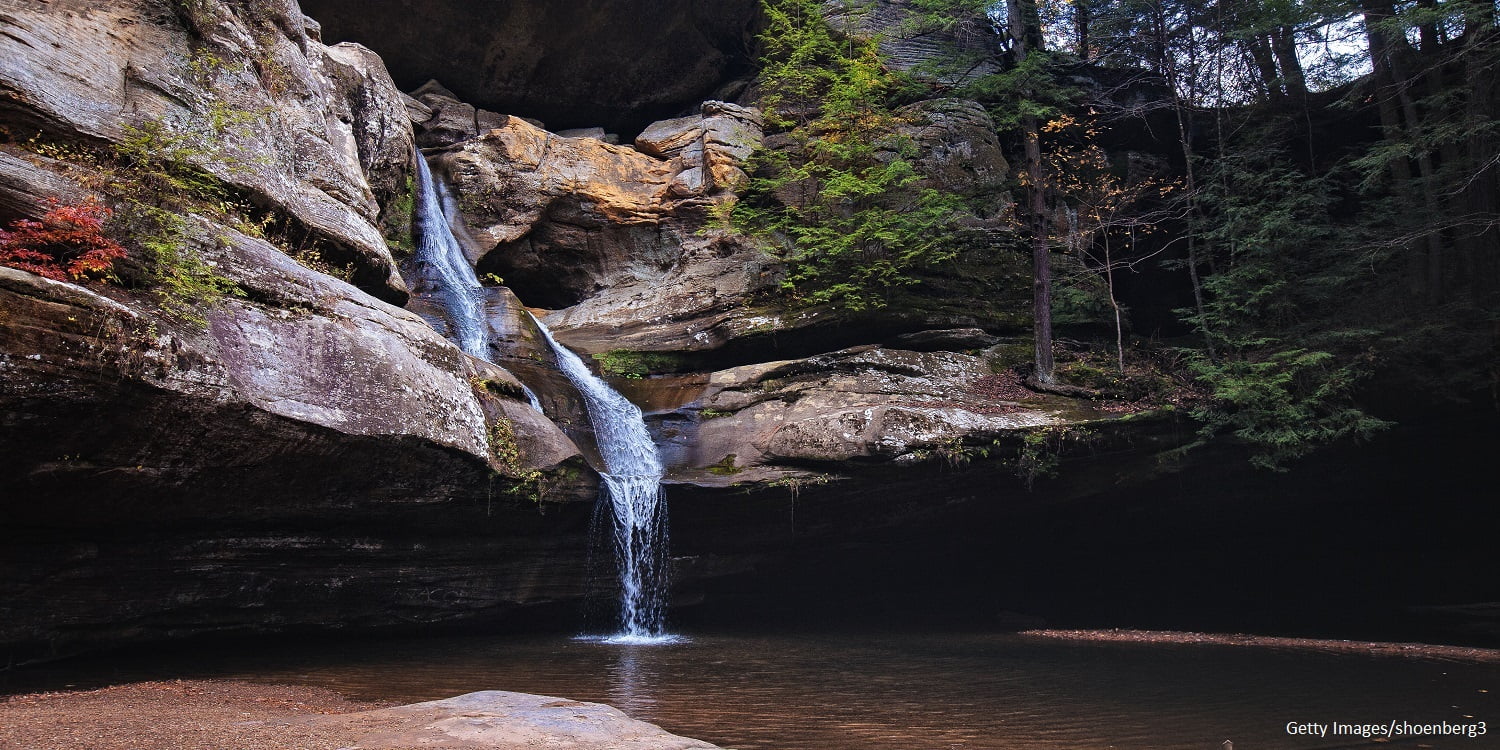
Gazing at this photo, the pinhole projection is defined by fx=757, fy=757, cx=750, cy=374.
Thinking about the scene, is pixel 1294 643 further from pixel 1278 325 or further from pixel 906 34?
pixel 906 34

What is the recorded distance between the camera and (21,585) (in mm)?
8070

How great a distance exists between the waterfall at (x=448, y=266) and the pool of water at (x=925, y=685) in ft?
18.3

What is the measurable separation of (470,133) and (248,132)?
31.1 ft

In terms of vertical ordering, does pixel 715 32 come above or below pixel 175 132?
above

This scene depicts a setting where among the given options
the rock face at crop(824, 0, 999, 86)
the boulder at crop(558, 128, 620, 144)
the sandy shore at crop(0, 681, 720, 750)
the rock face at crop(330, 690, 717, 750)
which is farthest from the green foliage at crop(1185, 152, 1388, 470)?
the boulder at crop(558, 128, 620, 144)

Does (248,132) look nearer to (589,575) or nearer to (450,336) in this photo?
(450,336)

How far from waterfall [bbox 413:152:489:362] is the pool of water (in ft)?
18.3

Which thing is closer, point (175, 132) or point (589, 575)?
point (175, 132)

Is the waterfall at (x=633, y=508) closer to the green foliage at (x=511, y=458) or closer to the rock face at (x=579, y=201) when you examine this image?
the green foliage at (x=511, y=458)

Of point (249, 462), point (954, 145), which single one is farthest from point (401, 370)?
point (954, 145)

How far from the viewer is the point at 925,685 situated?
25.5ft

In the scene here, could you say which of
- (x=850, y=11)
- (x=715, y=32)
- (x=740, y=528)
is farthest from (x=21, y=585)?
(x=715, y=32)

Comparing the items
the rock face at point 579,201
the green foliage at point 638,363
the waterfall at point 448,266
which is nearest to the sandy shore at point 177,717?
the waterfall at point 448,266

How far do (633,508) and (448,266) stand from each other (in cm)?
746
